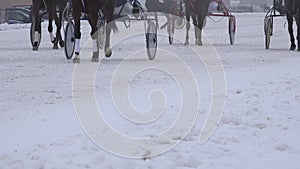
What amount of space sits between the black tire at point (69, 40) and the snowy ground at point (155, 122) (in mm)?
1457

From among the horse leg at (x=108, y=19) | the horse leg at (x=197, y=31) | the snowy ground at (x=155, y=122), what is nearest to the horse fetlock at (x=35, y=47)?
the horse leg at (x=108, y=19)

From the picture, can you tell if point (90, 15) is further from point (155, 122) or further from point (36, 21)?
point (155, 122)

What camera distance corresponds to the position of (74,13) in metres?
12.6

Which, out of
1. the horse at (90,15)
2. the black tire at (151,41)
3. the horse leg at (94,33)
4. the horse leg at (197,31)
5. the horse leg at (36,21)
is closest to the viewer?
the horse at (90,15)

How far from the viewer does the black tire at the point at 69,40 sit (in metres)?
13.5

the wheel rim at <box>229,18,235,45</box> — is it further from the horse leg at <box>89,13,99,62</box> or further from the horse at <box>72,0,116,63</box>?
the horse leg at <box>89,13,99,62</box>

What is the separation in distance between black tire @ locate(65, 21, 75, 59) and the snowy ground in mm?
1457

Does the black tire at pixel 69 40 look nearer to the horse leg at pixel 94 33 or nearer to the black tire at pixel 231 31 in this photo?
the horse leg at pixel 94 33

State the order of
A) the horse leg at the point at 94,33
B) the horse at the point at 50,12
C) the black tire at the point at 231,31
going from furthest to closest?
the black tire at the point at 231,31
the horse at the point at 50,12
the horse leg at the point at 94,33

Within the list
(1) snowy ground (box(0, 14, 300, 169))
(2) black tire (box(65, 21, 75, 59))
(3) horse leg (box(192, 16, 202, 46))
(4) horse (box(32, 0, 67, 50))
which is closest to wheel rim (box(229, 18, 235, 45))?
(3) horse leg (box(192, 16, 202, 46))

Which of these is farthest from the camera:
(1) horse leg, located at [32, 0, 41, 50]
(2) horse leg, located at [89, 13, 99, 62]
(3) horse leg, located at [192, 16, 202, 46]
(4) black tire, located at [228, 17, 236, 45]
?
(4) black tire, located at [228, 17, 236, 45]

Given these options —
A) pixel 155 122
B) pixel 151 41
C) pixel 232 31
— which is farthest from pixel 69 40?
pixel 232 31

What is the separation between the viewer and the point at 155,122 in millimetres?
6699

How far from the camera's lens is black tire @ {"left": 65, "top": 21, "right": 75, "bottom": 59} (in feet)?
44.4
